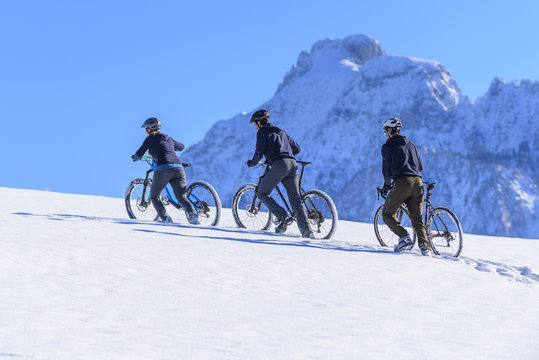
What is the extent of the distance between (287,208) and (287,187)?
48 centimetres

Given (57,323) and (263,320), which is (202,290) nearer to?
(263,320)

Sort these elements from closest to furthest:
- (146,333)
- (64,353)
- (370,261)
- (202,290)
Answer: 1. (64,353)
2. (146,333)
3. (202,290)
4. (370,261)

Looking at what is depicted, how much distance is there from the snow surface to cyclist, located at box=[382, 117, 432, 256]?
1.29ft

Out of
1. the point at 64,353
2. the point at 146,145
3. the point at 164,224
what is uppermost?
the point at 146,145

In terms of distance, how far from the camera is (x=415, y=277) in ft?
26.3

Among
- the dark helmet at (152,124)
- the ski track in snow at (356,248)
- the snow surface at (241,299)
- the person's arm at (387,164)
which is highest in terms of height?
the dark helmet at (152,124)

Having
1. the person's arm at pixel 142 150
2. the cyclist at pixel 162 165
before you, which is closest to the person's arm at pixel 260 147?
the cyclist at pixel 162 165

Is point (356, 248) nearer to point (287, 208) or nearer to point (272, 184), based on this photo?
point (287, 208)

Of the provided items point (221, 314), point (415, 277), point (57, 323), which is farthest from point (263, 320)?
point (415, 277)

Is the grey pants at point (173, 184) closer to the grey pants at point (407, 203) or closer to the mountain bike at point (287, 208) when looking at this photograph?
the mountain bike at point (287, 208)

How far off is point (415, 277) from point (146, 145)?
5.90 m

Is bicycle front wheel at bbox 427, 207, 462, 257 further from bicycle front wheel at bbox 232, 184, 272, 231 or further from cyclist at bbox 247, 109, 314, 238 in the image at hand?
bicycle front wheel at bbox 232, 184, 272, 231

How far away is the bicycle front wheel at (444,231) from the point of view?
9883mm

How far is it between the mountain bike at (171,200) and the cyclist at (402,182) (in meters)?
3.26
